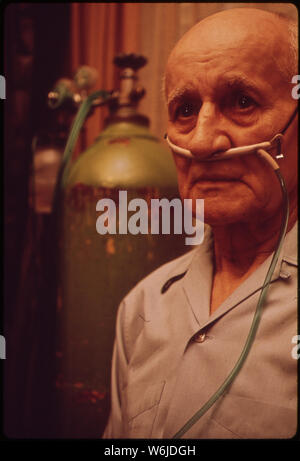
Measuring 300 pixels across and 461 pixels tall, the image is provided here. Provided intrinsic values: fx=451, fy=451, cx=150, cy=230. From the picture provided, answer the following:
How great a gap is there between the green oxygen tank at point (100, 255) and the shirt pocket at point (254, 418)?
0.22m

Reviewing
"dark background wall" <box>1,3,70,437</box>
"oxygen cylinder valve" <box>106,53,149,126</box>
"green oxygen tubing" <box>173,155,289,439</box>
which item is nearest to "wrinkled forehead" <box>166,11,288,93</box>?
"green oxygen tubing" <box>173,155,289,439</box>

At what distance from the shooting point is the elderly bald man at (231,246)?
53cm

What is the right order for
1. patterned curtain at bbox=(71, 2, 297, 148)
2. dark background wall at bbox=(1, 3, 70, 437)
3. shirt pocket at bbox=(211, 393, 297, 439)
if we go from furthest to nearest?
dark background wall at bbox=(1, 3, 70, 437) → patterned curtain at bbox=(71, 2, 297, 148) → shirt pocket at bbox=(211, 393, 297, 439)

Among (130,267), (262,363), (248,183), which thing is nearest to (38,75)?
(130,267)

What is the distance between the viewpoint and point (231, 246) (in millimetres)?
617

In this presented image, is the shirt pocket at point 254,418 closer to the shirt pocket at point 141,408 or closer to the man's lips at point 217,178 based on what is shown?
the shirt pocket at point 141,408

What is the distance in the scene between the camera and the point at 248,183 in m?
0.56

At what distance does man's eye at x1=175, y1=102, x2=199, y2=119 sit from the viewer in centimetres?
57

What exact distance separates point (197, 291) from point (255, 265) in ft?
0.28

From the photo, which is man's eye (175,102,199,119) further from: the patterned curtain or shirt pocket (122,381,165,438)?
shirt pocket (122,381,165,438)

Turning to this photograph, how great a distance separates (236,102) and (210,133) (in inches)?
2.1

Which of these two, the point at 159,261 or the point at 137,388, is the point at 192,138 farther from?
the point at 137,388

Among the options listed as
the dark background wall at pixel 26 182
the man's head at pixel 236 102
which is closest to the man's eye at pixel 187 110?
the man's head at pixel 236 102

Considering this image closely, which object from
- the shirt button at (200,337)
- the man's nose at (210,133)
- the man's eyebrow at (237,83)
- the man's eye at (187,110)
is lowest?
the shirt button at (200,337)
